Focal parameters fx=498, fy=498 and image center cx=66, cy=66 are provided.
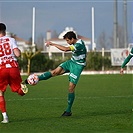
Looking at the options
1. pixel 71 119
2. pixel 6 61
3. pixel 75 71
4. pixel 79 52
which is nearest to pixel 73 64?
pixel 75 71

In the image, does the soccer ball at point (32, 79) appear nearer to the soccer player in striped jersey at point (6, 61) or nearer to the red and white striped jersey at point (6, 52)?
the soccer player in striped jersey at point (6, 61)

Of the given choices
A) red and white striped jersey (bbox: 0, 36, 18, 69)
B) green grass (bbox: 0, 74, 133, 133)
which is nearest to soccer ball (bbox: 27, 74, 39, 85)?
green grass (bbox: 0, 74, 133, 133)

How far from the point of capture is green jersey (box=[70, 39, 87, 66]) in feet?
34.8

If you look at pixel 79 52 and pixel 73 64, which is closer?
pixel 79 52

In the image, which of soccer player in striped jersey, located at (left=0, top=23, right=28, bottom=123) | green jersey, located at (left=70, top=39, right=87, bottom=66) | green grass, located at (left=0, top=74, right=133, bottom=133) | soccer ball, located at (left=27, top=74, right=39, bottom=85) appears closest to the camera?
green grass, located at (left=0, top=74, right=133, bottom=133)

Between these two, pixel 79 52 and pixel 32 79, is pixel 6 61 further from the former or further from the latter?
pixel 79 52

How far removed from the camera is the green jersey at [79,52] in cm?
1060

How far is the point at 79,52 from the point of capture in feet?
35.4

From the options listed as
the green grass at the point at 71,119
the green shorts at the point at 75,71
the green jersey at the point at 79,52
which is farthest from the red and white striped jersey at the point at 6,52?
the green shorts at the point at 75,71

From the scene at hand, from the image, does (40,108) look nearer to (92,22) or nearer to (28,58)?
(28,58)

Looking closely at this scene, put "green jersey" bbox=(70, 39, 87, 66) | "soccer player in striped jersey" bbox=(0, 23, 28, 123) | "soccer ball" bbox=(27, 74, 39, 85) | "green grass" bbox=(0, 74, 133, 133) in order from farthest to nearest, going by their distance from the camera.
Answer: "soccer ball" bbox=(27, 74, 39, 85), "green jersey" bbox=(70, 39, 87, 66), "soccer player in striped jersey" bbox=(0, 23, 28, 123), "green grass" bbox=(0, 74, 133, 133)

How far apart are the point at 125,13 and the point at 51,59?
9.54 meters

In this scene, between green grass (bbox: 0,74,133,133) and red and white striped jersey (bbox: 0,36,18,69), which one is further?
red and white striped jersey (bbox: 0,36,18,69)

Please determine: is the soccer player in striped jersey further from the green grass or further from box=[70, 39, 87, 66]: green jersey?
box=[70, 39, 87, 66]: green jersey
